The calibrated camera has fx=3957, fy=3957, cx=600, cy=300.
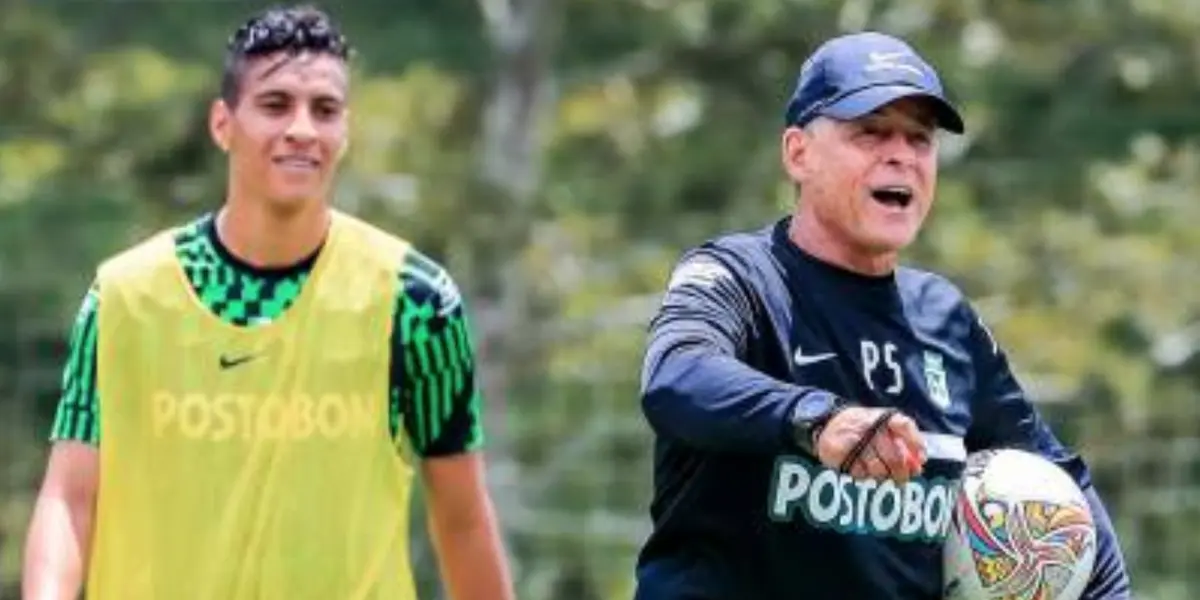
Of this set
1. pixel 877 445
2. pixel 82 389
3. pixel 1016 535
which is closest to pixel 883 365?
pixel 1016 535

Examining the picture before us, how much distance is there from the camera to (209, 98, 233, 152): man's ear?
280 inches

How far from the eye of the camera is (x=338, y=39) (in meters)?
7.16

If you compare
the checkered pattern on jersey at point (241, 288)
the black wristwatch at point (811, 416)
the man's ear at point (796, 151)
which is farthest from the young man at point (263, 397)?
the black wristwatch at point (811, 416)

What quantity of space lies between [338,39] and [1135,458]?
11478mm

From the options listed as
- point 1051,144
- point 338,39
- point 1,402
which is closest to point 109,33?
point 1,402

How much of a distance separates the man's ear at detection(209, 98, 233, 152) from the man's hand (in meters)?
1.87

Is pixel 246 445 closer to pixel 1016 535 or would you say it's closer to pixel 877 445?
pixel 1016 535

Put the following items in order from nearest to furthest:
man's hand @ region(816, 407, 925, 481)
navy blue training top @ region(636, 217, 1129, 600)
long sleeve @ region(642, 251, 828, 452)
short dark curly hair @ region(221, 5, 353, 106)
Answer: man's hand @ region(816, 407, 925, 481)
long sleeve @ region(642, 251, 828, 452)
navy blue training top @ region(636, 217, 1129, 600)
short dark curly hair @ region(221, 5, 353, 106)

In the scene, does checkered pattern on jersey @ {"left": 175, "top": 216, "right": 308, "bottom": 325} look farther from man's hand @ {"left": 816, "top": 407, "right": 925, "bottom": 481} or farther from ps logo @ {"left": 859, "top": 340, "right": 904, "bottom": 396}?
man's hand @ {"left": 816, "top": 407, "right": 925, "bottom": 481}

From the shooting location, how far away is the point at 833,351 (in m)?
6.37

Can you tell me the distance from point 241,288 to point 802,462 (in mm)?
1252

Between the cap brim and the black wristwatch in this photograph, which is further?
the cap brim

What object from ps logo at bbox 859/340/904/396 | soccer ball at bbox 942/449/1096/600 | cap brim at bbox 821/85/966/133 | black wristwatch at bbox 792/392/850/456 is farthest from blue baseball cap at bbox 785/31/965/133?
black wristwatch at bbox 792/392/850/456

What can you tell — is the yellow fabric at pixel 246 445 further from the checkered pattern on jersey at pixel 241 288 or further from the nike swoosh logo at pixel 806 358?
the nike swoosh logo at pixel 806 358
